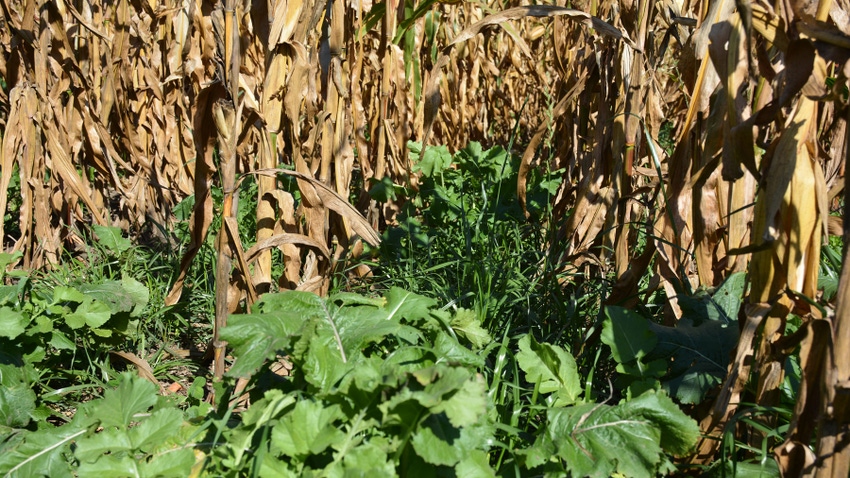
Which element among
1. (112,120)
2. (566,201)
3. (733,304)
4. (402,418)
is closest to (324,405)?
(402,418)

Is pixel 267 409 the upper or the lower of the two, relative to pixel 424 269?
upper

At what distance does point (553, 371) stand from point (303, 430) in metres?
0.68

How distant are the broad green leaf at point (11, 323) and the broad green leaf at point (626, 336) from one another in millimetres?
1604

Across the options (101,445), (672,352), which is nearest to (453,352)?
(672,352)

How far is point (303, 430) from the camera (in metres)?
1.44

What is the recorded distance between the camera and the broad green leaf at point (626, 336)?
179 cm

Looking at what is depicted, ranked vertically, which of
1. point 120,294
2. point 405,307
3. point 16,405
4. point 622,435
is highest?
point 405,307

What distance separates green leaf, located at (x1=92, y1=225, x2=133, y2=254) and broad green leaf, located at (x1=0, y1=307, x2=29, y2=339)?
94cm

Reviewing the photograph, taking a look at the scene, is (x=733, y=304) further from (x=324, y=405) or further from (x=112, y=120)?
(x=112, y=120)

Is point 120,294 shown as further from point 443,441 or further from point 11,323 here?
point 443,441

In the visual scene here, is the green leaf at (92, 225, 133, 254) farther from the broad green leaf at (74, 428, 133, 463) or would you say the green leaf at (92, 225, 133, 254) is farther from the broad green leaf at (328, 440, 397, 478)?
the broad green leaf at (328, 440, 397, 478)

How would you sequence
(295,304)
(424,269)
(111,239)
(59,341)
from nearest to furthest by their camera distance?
(295,304), (59,341), (424,269), (111,239)

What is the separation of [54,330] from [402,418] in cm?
136

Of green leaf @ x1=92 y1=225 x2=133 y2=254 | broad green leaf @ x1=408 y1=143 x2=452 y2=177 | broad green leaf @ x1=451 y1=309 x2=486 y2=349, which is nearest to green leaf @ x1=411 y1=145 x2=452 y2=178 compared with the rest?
broad green leaf @ x1=408 y1=143 x2=452 y2=177
